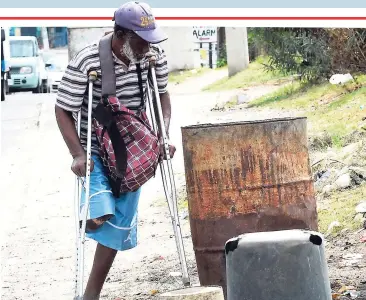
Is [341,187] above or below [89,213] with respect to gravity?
below

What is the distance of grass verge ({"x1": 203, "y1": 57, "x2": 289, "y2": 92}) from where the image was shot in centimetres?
2088

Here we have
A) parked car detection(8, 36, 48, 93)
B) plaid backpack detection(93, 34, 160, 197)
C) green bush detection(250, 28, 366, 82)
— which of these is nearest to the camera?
plaid backpack detection(93, 34, 160, 197)

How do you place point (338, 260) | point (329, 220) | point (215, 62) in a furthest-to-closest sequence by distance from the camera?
point (215, 62)
point (329, 220)
point (338, 260)

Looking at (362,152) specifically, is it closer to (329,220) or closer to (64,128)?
(329,220)

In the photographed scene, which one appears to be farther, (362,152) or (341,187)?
(362,152)

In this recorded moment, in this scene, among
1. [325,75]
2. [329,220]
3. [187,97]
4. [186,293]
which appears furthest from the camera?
[187,97]

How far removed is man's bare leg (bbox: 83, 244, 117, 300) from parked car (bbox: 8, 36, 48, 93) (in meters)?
24.4

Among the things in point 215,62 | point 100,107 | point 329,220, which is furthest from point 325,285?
point 215,62

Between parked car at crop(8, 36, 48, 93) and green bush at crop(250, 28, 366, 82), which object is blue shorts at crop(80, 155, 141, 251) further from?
parked car at crop(8, 36, 48, 93)

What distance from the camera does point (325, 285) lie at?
15.9 ft

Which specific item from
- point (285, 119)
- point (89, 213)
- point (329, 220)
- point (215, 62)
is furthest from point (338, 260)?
point (215, 62)

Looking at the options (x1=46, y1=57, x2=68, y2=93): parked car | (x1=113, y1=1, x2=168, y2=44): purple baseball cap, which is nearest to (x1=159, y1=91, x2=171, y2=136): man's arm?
(x1=113, y1=1, x2=168, y2=44): purple baseball cap

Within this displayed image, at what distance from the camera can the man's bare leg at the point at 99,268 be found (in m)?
5.53

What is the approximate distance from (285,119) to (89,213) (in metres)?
1.24
